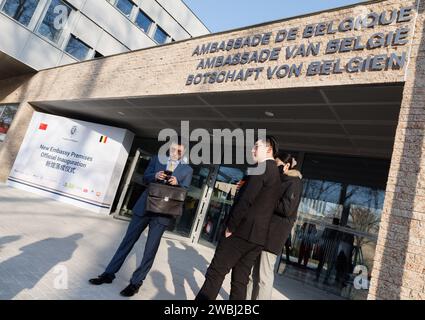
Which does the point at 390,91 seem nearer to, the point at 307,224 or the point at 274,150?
the point at 274,150

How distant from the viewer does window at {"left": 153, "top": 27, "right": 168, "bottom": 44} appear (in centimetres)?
1814

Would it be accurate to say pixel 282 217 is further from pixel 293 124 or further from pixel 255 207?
pixel 293 124

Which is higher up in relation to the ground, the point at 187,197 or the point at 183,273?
the point at 187,197

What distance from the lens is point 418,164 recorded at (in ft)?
11.5

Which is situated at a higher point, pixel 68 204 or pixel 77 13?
pixel 77 13

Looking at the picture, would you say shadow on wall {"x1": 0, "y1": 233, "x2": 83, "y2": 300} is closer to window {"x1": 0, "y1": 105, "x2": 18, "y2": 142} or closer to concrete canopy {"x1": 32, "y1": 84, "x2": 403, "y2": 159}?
concrete canopy {"x1": 32, "y1": 84, "x2": 403, "y2": 159}

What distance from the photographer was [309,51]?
504cm

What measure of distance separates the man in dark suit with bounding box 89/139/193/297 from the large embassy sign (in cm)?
779

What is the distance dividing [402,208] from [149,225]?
8.91ft

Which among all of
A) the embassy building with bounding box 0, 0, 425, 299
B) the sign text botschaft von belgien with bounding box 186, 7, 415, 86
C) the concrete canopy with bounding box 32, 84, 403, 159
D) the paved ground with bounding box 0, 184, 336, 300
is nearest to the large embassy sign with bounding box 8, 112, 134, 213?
the embassy building with bounding box 0, 0, 425, 299

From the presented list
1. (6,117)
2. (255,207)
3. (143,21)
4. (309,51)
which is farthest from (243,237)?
(143,21)

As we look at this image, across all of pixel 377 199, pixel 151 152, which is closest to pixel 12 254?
pixel 377 199

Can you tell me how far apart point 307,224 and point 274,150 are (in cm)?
563

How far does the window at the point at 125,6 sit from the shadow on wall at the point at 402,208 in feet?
50.3
